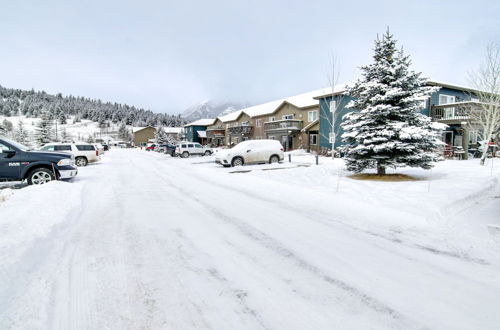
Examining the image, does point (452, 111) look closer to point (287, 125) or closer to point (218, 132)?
point (287, 125)

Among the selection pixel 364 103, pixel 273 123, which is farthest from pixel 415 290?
pixel 273 123

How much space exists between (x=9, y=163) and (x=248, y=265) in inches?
390

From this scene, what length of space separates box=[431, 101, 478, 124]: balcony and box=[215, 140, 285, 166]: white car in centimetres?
1567

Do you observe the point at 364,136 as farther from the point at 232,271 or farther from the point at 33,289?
the point at 33,289

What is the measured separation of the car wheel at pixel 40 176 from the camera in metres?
9.17

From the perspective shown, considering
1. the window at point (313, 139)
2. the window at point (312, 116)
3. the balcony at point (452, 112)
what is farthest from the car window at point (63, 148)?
the balcony at point (452, 112)

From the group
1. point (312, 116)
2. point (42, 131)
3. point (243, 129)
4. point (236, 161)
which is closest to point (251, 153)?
point (236, 161)

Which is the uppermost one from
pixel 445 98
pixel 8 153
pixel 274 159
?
pixel 445 98

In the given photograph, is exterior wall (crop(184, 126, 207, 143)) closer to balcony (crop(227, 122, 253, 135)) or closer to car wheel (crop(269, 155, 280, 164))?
balcony (crop(227, 122, 253, 135))

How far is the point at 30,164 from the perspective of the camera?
9062 millimetres

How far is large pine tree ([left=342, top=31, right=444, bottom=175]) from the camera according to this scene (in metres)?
10.9

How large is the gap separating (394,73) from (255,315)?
40.4 feet

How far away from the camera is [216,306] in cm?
253

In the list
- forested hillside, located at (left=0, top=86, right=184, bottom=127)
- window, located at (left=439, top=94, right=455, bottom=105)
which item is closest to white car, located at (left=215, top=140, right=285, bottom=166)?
window, located at (left=439, top=94, right=455, bottom=105)
